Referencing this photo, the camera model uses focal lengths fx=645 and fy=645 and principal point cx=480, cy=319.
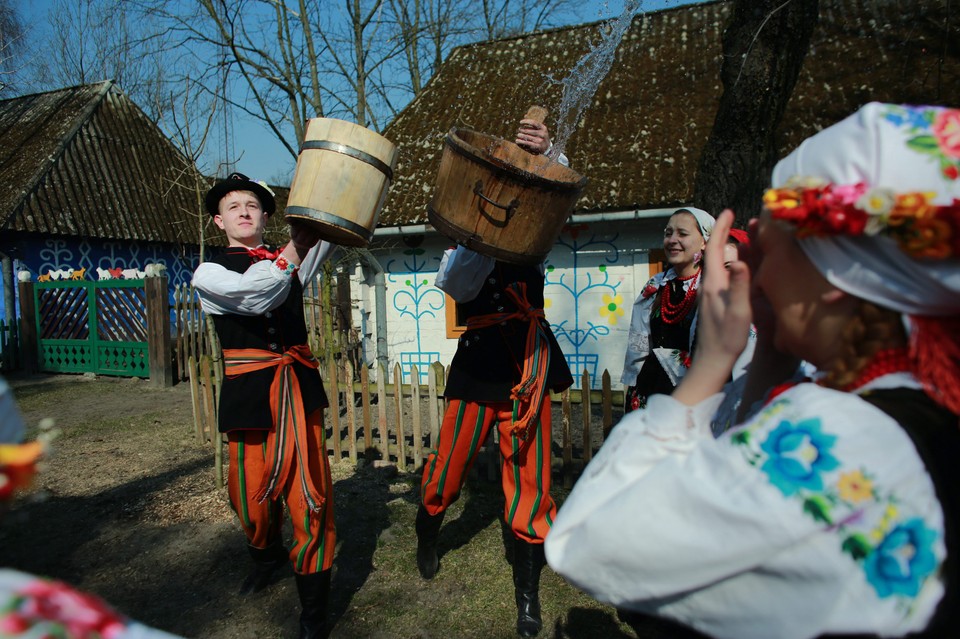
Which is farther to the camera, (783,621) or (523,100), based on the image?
(523,100)

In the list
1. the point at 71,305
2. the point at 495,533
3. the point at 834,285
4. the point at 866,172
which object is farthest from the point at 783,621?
the point at 71,305

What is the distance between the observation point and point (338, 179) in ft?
8.05

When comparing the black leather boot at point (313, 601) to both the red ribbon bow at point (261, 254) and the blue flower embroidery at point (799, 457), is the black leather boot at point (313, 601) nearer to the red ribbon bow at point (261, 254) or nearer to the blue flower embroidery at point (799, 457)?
the red ribbon bow at point (261, 254)

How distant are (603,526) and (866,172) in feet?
2.17

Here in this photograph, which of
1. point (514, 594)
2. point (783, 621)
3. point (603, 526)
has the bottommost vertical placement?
point (514, 594)

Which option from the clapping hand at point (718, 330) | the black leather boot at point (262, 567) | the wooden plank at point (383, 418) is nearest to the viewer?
the clapping hand at point (718, 330)

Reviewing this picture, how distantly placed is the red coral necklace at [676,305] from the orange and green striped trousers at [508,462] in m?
0.81

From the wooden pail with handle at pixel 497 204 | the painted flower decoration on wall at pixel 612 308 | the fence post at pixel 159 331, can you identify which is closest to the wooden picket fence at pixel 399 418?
the painted flower decoration on wall at pixel 612 308

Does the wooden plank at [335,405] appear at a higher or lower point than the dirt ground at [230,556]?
higher

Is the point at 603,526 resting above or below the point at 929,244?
below

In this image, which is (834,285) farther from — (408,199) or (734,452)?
(408,199)

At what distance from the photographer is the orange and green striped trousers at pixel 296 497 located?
2777 millimetres

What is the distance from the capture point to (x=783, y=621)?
918mm

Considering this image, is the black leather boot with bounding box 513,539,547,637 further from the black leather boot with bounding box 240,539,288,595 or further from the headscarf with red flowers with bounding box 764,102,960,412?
the headscarf with red flowers with bounding box 764,102,960,412
